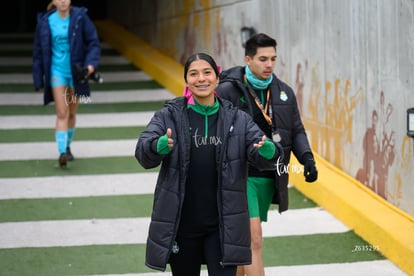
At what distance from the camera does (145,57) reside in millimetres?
17500

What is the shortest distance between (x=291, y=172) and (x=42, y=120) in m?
4.45

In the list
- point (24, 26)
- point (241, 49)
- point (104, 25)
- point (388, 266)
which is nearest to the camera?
point (388, 266)

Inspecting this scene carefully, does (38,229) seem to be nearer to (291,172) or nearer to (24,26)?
(291,172)

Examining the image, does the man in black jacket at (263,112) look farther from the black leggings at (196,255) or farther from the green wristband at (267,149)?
the green wristband at (267,149)

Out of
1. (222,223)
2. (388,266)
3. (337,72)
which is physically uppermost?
(337,72)

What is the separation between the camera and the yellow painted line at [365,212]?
7.85 m

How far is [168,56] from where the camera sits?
58.5 ft

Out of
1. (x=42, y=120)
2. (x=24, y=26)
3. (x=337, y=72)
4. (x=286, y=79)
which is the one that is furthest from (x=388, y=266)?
(x=24, y=26)

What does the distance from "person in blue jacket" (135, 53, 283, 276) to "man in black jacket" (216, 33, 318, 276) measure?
3.35ft

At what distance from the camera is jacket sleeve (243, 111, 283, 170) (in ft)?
17.5

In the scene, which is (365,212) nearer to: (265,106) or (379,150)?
(379,150)

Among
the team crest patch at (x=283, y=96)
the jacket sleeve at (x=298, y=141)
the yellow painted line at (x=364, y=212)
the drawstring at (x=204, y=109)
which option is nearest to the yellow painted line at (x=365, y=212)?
the yellow painted line at (x=364, y=212)

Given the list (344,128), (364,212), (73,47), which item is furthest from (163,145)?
(73,47)

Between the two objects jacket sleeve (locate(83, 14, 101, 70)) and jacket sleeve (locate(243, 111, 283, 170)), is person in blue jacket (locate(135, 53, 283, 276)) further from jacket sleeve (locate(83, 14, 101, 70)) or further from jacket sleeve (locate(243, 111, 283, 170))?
jacket sleeve (locate(83, 14, 101, 70))
